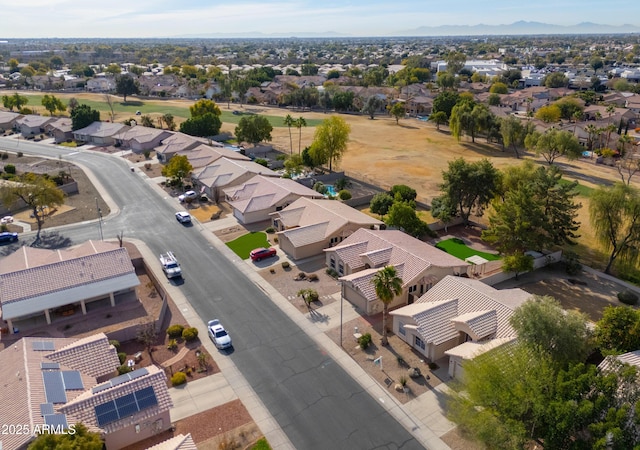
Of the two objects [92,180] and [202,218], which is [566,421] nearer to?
[202,218]

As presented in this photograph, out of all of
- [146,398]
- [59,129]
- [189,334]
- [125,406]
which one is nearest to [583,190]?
[189,334]

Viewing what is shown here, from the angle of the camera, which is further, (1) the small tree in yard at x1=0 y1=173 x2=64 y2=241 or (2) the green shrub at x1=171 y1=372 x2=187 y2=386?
(1) the small tree in yard at x1=0 y1=173 x2=64 y2=241

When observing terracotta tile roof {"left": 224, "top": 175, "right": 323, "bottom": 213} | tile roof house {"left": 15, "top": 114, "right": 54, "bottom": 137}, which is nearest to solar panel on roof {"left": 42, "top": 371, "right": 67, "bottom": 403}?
terracotta tile roof {"left": 224, "top": 175, "right": 323, "bottom": 213}

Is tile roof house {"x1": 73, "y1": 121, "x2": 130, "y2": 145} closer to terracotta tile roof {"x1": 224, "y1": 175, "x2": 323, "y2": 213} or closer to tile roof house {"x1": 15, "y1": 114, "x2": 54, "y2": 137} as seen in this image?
tile roof house {"x1": 15, "y1": 114, "x2": 54, "y2": 137}

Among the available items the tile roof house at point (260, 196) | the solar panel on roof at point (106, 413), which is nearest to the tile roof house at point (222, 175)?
the tile roof house at point (260, 196)

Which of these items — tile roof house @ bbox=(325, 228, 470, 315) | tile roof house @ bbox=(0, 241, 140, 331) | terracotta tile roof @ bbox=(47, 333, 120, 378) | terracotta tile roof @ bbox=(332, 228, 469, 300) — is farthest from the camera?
terracotta tile roof @ bbox=(332, 228, 469, 300)

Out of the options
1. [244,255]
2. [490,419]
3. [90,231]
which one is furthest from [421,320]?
[90,231]

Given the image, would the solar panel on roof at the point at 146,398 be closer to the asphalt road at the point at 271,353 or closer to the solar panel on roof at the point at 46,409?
the solar panel on roof at the point at 46,409
